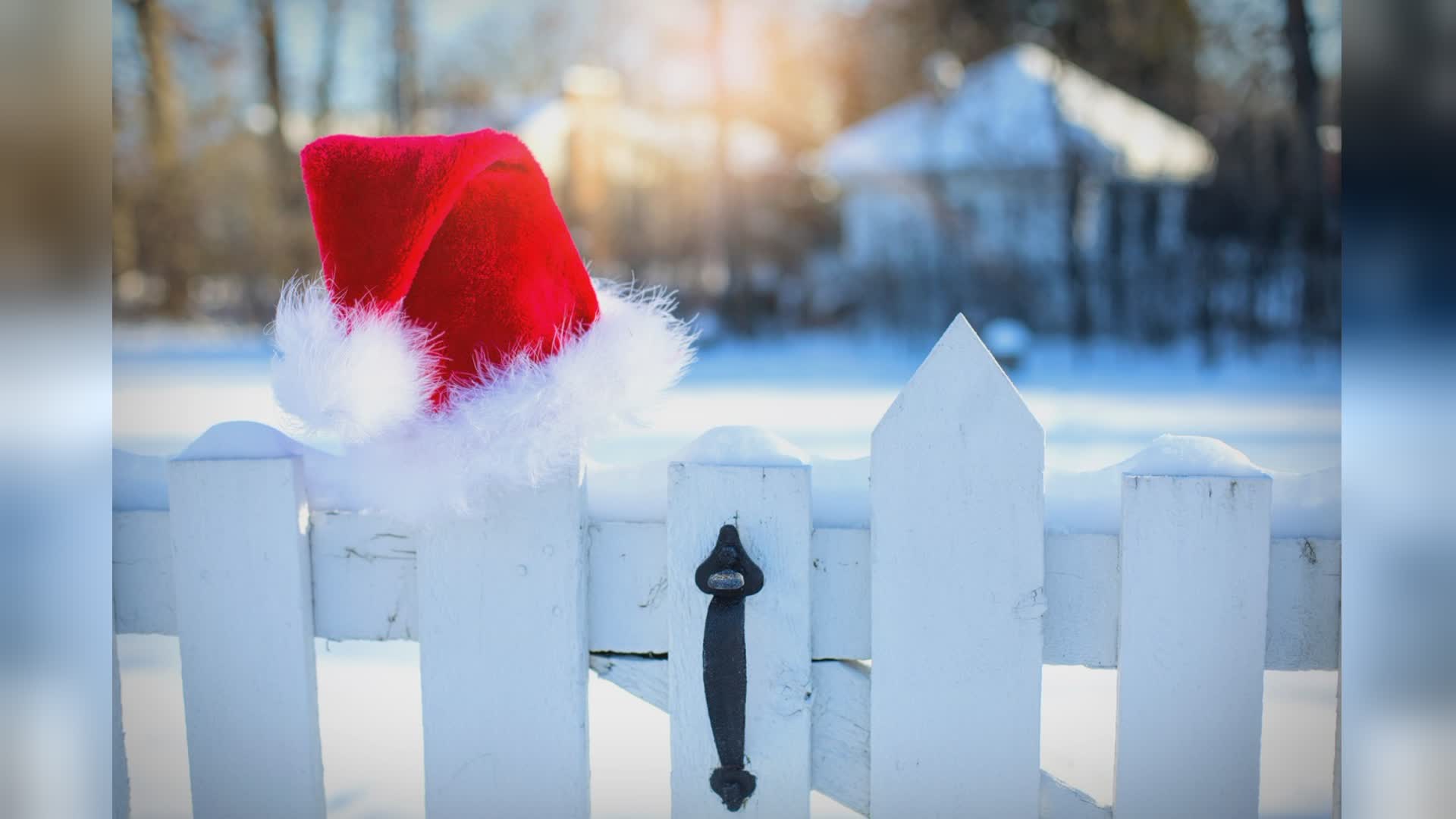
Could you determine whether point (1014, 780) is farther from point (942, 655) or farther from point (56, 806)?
point (56, 806)

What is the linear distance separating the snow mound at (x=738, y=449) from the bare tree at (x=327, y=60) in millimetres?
14066

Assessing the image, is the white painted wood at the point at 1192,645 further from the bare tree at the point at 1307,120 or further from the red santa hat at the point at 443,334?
the bare tree at the point at 1307,120

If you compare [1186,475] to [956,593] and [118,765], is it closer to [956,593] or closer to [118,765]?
[956,593]

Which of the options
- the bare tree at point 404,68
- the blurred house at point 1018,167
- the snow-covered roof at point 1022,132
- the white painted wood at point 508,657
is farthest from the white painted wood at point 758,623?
the bare tree at point 404,68

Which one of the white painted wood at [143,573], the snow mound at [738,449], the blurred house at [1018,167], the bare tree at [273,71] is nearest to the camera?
the snow mound at [738,449]

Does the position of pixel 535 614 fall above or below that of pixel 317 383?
below

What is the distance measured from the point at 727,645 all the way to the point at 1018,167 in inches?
464

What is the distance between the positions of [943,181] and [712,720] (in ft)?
39.4

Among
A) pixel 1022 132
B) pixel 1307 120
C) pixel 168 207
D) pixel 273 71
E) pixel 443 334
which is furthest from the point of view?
pixel 168 207

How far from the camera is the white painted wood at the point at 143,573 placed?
4.05 feet

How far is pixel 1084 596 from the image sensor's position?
109 centimetres

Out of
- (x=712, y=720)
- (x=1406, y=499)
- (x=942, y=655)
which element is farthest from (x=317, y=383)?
(x=1406, y=499)

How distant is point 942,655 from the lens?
1096mm

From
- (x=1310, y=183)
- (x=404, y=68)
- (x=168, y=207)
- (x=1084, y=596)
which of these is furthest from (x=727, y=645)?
(x=168, y=207)
